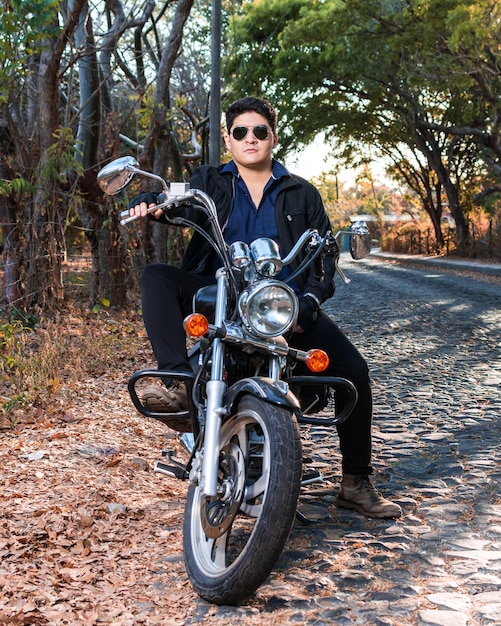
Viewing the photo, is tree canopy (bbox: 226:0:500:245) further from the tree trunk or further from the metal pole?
the tree trunk

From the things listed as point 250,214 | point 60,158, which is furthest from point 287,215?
point 60,158

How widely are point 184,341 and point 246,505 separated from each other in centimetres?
82

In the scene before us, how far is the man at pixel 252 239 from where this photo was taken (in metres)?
3.71

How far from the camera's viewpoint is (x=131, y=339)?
994 centimetres

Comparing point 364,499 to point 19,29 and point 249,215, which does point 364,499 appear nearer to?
point 249,215

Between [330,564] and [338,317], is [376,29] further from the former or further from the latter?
[330,564]

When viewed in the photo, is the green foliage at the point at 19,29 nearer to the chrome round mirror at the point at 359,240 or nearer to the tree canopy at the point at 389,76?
the chrome round mirror at the point at 359,240

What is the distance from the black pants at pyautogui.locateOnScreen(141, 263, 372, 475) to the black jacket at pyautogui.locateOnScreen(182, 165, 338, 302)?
0.15 meters

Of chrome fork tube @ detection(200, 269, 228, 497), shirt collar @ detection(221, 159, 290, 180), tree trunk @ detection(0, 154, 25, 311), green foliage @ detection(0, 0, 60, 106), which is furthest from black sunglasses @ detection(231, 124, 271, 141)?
tree trunk @ detection(0, 154, 25, 311)

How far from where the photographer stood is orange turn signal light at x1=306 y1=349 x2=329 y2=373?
11.0 ft

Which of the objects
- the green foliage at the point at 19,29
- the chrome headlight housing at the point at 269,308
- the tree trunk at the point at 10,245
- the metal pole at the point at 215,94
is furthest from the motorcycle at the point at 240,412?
the metal pole at the point at 215,94

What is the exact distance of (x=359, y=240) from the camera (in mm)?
3789

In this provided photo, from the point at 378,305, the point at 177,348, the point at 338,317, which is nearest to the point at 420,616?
the point at 177,348

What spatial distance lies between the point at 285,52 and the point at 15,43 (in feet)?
78.3
